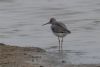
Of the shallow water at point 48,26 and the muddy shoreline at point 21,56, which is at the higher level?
the shallow water at point 48,26

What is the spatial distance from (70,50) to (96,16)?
6.04m

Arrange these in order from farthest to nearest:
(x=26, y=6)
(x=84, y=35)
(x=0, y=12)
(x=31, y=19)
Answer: (x=26, y=6)
(x=0, y=12)
(x=31, y=19)
(x=84, y=35)

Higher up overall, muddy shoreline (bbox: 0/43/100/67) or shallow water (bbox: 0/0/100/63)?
shallow water (bbox: 0/0/100/63)

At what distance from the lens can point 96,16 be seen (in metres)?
19.0

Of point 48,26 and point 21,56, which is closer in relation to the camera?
point 21,56

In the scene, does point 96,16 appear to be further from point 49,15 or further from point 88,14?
point 49,15

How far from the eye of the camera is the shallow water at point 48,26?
43.9 ft

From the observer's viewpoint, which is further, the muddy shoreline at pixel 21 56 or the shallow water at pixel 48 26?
the shallow water at pixel 48 26

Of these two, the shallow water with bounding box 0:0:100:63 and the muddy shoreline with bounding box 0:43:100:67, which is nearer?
the muddy shoreline with bounding box 0:43:100:67

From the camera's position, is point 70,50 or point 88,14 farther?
point 88,14

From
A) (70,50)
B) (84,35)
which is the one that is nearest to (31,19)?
(84,35)

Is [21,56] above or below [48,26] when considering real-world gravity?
below

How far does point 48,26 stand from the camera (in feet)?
56.6

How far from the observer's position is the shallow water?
43.9ft
